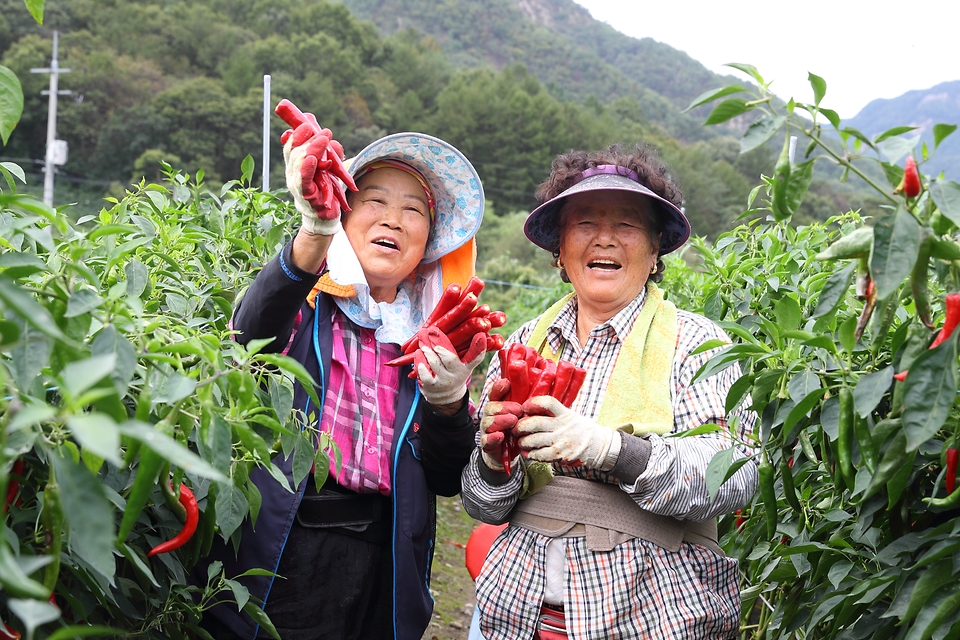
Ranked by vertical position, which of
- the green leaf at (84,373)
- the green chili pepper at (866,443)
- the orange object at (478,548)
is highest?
the green leaf at (84,373)

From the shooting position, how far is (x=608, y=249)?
2.29 meters

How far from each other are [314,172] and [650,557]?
1.15 m

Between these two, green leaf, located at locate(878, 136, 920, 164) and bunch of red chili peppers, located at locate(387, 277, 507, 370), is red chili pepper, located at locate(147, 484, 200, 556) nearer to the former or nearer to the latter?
bunch of red chili peppers, located at locate(387, 277, 507, 370)

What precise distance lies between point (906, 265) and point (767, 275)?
1.55 metres

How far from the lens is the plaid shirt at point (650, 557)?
1935 millimetres

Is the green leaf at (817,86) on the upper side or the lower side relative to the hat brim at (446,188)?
upper

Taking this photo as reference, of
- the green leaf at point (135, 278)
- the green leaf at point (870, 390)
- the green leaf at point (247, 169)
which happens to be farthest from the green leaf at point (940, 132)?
the green leaf at point (247, 169)

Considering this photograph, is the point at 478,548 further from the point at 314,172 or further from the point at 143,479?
the point at 143,479

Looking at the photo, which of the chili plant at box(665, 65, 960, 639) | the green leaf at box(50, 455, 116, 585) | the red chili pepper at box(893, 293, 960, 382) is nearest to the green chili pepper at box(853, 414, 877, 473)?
the chili plant at box(665, 65, 960, 639)

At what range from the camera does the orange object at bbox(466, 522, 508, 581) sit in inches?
106

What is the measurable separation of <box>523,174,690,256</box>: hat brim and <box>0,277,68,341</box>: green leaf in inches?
64.5

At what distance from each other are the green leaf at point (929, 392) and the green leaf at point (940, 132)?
0.24 m

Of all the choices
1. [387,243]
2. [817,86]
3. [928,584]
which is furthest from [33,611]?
[387,243]

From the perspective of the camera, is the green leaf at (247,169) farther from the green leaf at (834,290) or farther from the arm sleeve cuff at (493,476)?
the green leaf at (834,290)
